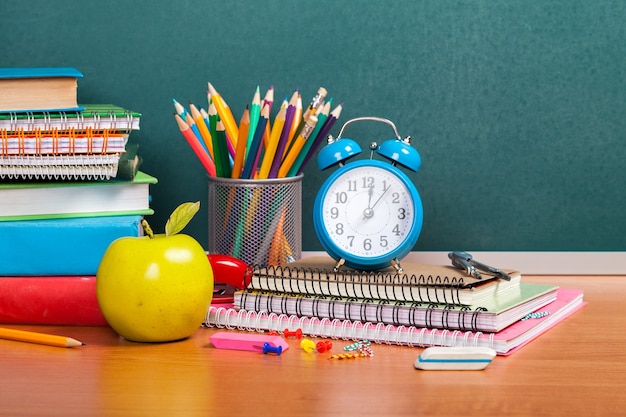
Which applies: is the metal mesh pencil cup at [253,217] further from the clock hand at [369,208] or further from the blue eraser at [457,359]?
the blue eraser at [457,359]

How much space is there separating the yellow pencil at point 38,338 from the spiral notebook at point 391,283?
0.73 ft

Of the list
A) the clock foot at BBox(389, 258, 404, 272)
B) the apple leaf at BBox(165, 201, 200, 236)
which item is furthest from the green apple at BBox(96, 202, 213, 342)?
the clock foot at BBox(389, 258, 404, 272)

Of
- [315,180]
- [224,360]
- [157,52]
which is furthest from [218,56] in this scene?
[224,360]

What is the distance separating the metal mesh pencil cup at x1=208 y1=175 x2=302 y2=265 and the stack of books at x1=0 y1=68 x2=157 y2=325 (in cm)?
15

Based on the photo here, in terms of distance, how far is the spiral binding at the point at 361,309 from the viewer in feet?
3.16

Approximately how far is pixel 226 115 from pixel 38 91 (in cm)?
27

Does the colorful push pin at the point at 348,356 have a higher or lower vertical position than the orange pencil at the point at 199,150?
lower

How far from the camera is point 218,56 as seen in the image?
52.7 inches

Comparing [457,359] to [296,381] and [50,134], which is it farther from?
[50,134]

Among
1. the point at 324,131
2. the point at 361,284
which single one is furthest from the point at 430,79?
the point at 361,284

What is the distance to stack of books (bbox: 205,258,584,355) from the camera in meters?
0.96

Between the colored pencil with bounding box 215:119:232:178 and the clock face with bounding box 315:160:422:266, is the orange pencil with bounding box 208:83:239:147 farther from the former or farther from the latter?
the clock face with bounding box 315:160:422:266

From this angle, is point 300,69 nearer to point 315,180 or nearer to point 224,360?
point 315,180

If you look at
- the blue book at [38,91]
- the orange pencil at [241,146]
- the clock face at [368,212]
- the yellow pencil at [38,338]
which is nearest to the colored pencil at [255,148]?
the orange pencil at [241,146]
